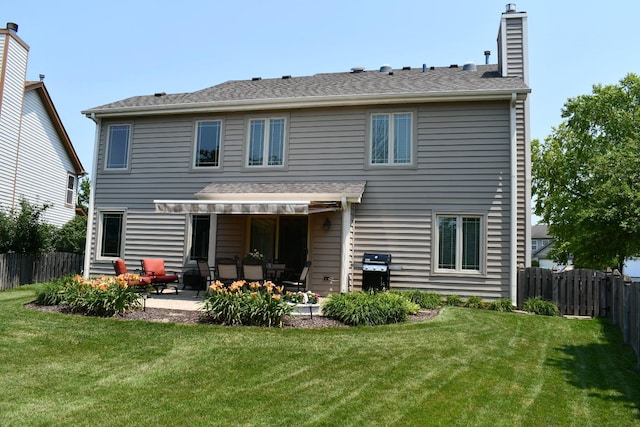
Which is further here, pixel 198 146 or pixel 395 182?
pixel 198 146

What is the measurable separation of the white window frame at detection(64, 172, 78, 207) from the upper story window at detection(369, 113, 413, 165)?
20066 millimetres

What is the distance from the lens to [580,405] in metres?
5.33

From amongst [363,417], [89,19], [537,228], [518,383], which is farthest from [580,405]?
[537,228]

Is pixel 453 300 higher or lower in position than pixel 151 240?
lower

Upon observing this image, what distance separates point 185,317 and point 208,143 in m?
7.25

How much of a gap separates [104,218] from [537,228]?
68.1m

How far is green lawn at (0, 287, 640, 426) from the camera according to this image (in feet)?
16.0

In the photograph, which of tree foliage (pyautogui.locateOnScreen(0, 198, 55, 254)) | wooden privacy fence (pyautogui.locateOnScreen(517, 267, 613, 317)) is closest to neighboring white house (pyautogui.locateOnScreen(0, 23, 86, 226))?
tree foliage (pyautogui.locateOnScreen(0, 198, 55, 254))

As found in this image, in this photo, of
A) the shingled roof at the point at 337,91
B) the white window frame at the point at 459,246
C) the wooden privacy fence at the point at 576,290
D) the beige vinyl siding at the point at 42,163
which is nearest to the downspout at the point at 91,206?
the shingled roof at the point at 337,91

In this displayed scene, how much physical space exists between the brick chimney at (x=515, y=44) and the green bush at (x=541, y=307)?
21.9ft

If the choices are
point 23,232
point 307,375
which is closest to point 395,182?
point 307,375

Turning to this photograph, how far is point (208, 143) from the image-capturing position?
15133 millimetres

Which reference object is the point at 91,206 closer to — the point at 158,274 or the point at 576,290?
the point at 158,274

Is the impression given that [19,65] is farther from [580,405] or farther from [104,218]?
[580,405]
